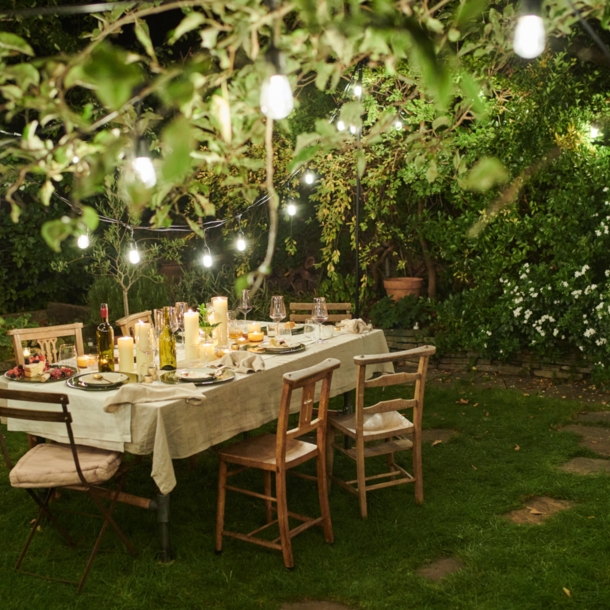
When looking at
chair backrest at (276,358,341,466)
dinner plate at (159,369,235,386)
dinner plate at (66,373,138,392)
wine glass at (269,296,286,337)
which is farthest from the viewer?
wine glass at (269,296,286,337)

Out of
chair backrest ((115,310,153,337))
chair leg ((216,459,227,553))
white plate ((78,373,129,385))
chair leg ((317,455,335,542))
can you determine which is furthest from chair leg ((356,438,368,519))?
chair backrest ((115,310,153,337))

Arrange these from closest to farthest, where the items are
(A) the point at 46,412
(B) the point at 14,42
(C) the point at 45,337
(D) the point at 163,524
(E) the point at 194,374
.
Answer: (B) the point at 14,42
(A) the point at 46,412
(D) the point at 163,524
(E) the point at 194,374
(C) the point at 45,337

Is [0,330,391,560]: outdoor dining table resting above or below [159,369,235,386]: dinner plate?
below

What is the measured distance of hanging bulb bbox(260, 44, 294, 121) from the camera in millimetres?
1279

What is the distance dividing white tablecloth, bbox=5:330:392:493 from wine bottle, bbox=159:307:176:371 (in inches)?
16.1

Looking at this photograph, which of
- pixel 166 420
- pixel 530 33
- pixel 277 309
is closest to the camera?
pixel 530 33

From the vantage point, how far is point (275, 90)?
4.20ft

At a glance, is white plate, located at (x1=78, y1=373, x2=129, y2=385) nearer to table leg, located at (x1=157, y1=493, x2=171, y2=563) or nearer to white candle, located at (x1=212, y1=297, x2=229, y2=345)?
table leg, located at (x1=157, y1=493, x2=171, y2=563)

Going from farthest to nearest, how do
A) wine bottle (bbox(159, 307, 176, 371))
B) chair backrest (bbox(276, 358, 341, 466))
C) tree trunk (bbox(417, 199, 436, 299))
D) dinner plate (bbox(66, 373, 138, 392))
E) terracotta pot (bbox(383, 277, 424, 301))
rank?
terracotta pot (bbox(383, 277, 424, 301)) < tree trunk (bbox(417, 199, 436, 299)) < wine bottle (bbox(159, 307, 176, 371)) < dinner plate (bbox(66, 373, 138, 392)) < chair backrest (bbox(276, 358, 341, 466))

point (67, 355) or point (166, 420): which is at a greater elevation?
point (67, 355)

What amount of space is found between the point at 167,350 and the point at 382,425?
1.25m

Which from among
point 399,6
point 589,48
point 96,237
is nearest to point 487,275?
point 589,48

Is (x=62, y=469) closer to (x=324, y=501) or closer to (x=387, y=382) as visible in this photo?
(x=324, y=501)

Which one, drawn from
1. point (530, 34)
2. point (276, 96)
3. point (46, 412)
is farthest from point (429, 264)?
point (276, 96)
